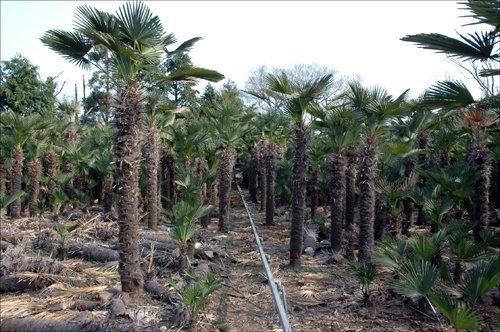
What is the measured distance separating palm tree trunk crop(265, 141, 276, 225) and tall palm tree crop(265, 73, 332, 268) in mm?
6385

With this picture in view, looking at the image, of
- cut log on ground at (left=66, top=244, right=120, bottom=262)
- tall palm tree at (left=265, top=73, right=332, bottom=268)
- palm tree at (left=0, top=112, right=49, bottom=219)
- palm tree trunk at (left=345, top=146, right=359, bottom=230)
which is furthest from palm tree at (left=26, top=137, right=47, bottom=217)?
palm tree trunk at (left=345, top=146, right=359, bottom=230)

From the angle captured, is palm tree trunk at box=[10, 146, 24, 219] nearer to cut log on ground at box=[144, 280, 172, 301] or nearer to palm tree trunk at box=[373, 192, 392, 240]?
cut log on ground at box=[144, 280, 172, 301]

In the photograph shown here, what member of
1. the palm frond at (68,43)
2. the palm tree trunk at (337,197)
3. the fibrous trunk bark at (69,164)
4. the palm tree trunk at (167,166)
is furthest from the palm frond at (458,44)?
the fibrous trunk bark at (69,164)

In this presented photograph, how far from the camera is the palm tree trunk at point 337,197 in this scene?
410 inches

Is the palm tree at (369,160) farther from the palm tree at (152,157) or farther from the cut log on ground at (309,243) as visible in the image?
the palm tree at (152,157)

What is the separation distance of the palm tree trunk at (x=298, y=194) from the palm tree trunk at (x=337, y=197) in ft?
5.82

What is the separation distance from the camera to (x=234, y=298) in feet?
22.0

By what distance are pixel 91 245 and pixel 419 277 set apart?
23.3 feet

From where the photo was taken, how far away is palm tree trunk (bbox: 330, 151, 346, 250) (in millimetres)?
10414

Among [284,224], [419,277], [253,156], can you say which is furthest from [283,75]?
[253,156]

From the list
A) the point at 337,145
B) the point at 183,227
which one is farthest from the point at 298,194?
the point at 183,227

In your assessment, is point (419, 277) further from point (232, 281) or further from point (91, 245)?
point (91, 245)

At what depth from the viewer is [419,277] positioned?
15.2 feet

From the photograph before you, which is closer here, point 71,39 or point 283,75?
point 71,39
